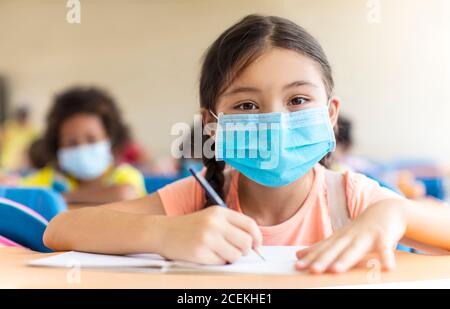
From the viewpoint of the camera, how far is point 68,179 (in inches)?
121

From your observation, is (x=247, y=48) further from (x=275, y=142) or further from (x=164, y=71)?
(x=164, y=71)

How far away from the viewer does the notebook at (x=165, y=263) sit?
0.79 metres

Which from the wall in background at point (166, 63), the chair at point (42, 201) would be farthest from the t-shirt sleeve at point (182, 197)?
the wall in background at point (166, 63)

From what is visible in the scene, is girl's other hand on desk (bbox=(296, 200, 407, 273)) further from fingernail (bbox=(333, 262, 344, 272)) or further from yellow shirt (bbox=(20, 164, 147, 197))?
yellow shirt (bbox=(20, 164, 147, 197))

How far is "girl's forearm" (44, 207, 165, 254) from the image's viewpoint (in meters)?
0.89

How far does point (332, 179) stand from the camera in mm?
1283

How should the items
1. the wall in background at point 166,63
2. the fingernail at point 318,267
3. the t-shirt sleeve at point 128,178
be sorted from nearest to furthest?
the fingernail at point 318,267 < the t-shirt sleeve at point 128,178 < the wall in background at point 166,63

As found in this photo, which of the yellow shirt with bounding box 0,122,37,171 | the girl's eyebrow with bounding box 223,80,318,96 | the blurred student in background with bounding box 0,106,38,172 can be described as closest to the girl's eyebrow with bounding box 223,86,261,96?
the girl's eyebrow with bounding box 223,80,318,96

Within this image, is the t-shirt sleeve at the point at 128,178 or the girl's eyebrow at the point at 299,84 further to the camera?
the t-shirt sleeve at the point at 128,178

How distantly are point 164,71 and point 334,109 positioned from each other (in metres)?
6.73

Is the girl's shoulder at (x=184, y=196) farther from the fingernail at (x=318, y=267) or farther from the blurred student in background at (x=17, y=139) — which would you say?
the blurred student in background at (x=17, y=139)

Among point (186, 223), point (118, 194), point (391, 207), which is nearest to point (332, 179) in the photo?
point (391, 207)

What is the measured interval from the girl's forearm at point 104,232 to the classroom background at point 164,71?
2.56 metres

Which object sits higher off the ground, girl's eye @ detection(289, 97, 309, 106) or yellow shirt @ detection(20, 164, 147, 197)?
girl's eye @ detection(289, 97, 309, 106)
